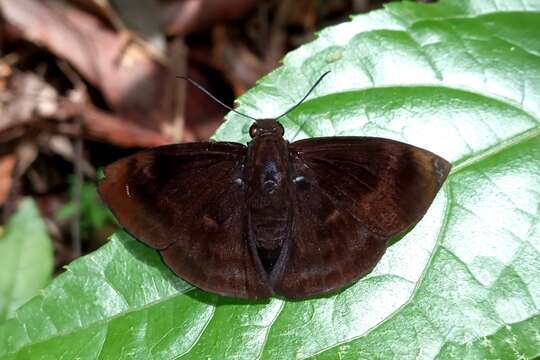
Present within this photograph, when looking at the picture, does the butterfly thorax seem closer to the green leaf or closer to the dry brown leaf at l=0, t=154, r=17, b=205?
the green leaf

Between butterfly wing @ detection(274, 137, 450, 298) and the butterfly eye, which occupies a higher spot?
the butterfly eye

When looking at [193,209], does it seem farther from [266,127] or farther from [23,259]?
[23,259]

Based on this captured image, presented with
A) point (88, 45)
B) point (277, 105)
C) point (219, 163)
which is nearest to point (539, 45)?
point (277, 105)

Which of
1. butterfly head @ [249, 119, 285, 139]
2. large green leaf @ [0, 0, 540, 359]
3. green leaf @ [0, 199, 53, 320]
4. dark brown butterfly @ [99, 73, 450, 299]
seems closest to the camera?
large green leaf @ [0, 0, 540, 359]

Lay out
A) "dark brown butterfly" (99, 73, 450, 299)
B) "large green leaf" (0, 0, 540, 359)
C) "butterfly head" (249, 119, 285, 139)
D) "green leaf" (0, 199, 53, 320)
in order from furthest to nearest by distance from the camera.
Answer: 1. "green leaf" (0, 199, 53, 320)
2. "butterfly head" (249, 119, 285, 139)
3. "dark brown butterfly" (99, 73, 450, 299)
4. "large green leaf" (0, 0, 540, 359)

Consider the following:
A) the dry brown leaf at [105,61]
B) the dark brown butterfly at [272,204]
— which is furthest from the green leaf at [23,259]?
the dark brown butterfly at [272,204]

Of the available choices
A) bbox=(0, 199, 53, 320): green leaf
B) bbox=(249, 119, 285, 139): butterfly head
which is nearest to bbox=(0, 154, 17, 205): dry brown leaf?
bbox=(0, 199, 53, 320): green leaf

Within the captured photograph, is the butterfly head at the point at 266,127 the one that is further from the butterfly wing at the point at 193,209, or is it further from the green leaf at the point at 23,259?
the green leaf at the point at 23,259
